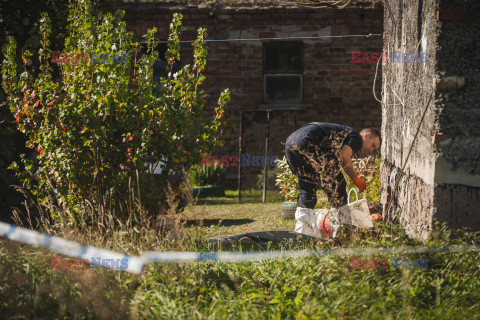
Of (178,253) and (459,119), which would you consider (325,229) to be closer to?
(459,119)

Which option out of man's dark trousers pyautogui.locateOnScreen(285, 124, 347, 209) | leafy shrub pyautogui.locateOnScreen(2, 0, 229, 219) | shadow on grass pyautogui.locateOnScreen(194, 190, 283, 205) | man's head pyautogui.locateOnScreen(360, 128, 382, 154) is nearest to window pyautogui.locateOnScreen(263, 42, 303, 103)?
shadow on grass pyautogui.locateOnScreen(194, 190, 283, 205)

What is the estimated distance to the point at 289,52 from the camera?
440 inches

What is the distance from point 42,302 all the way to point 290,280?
1513 mm

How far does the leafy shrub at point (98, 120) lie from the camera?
4691mm

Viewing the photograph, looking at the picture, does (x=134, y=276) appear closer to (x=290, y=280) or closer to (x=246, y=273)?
(x=246, y=273)

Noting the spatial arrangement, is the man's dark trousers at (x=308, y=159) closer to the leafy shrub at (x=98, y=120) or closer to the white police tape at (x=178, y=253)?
the leafy shrub at (x=98, y=120)

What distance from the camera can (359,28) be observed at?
1082cm

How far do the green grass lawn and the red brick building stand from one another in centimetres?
729

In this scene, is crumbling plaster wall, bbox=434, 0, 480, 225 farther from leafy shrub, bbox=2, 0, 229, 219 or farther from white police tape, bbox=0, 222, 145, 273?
white police tape, bbox=0, 222, 145, 273

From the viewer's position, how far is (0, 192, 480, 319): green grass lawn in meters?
3.04

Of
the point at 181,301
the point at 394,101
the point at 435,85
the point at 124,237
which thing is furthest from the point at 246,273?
the point at 394,101

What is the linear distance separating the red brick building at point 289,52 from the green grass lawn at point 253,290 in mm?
7289

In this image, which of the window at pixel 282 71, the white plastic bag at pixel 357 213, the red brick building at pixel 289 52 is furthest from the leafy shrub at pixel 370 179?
the window at pixel 282 71

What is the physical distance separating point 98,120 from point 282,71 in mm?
6970
